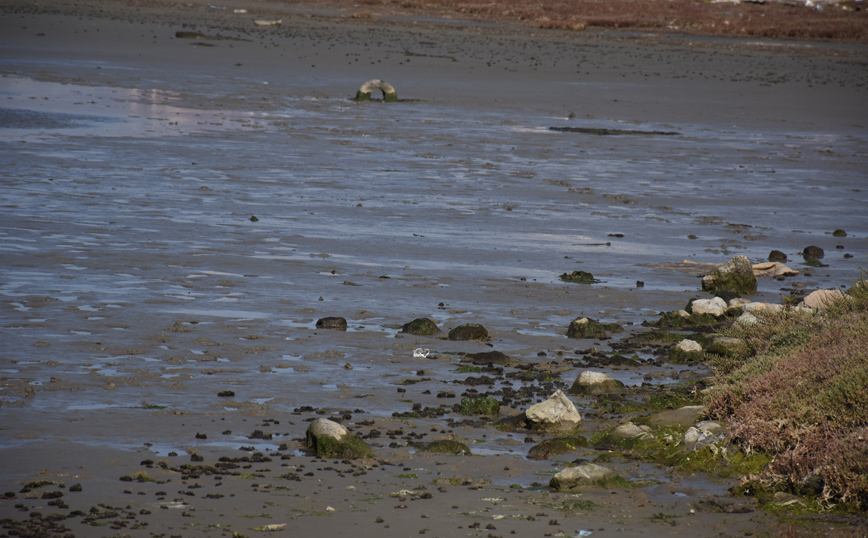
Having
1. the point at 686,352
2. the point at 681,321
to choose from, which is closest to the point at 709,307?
the point at 681,321

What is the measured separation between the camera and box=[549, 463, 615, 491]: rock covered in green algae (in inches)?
231

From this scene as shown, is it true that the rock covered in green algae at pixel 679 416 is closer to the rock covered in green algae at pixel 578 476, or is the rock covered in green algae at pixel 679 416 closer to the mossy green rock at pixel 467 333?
the rock covered in green algae at pixel 578 476

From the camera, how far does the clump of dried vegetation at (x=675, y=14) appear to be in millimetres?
60000

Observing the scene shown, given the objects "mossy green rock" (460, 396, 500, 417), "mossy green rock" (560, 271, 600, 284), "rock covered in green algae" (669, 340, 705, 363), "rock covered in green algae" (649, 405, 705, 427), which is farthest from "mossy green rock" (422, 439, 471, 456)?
"mossy green rock" (560, 271, 600, 284)

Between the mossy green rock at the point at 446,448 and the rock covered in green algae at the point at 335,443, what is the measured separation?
0.36 metres

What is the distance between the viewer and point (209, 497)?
549cm

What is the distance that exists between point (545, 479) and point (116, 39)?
34811 mm

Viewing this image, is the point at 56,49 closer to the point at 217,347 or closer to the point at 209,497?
the point at 217,347

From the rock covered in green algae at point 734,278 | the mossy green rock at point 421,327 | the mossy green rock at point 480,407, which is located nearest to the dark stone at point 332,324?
the mossy green rock at point 421,327

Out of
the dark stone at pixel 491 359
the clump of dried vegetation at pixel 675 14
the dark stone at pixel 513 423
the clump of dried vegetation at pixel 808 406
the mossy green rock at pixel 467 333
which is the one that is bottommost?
the dark stone at pixel 513 423

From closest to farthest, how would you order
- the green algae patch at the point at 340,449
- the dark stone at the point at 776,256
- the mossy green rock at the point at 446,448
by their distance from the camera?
the green algae patch at the point at 340,449, the mossy green rock at the point at 446,448, the dark stone at the point at 776,256

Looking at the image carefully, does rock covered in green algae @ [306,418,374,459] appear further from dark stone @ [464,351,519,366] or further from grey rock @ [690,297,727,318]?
grey rock @ [690,297,727,318]

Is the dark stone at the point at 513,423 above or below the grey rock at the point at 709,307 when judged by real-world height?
below

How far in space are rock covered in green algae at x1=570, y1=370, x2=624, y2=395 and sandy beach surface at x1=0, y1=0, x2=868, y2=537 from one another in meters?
0.15
